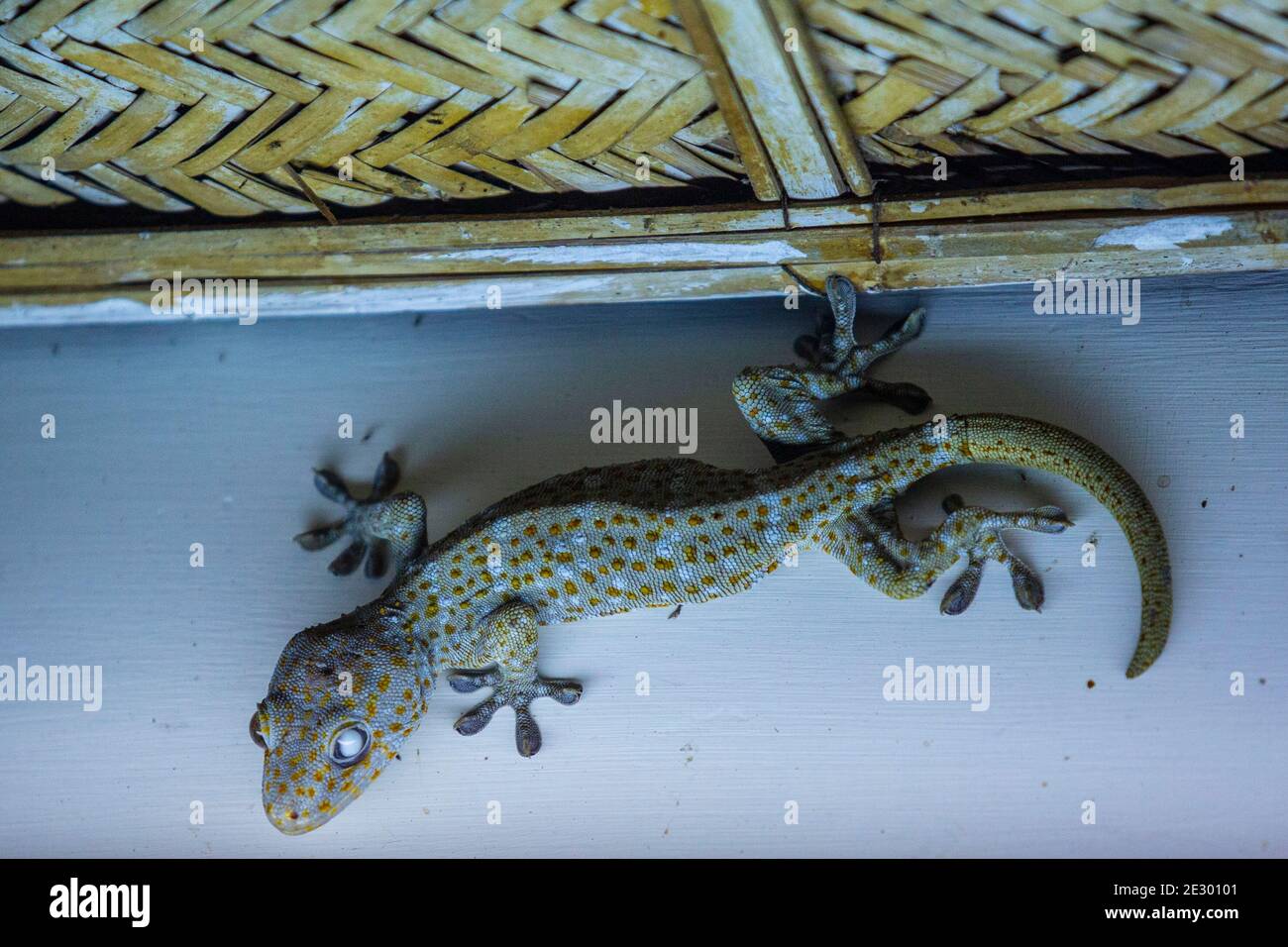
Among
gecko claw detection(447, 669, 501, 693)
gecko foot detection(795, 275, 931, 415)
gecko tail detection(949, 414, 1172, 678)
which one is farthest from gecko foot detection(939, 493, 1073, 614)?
gecko claw detection(447, 669, 501, 693)

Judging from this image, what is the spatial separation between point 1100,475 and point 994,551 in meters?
0.27

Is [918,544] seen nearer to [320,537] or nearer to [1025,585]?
[1025,585]

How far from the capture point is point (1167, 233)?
6.91 ft

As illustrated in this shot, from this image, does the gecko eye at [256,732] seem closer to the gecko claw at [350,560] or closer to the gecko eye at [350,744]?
the gecko eye at [350,744]

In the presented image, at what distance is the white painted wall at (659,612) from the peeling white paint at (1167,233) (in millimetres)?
325

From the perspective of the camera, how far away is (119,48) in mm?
2053

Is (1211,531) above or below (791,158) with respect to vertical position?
below

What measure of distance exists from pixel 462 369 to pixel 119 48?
922mm

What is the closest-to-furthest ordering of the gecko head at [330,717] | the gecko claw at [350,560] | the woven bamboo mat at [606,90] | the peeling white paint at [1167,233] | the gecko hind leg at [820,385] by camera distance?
the woven bamboo mat at [606,90]
the peeling white paint at [1167,233]
the gecko head at [330,717]
the gecko hind leg at [820,385]
the gecko claw at [350,560]

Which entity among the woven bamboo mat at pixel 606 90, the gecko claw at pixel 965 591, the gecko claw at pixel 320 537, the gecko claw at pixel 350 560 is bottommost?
the gecko claw at pixel 965 591

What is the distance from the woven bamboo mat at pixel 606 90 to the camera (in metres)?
1.87

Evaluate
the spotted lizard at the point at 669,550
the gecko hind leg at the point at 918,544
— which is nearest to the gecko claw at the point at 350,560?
the spotted lizard at the point at 669,550

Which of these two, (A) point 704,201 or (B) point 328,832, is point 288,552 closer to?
(B) point 328,832
